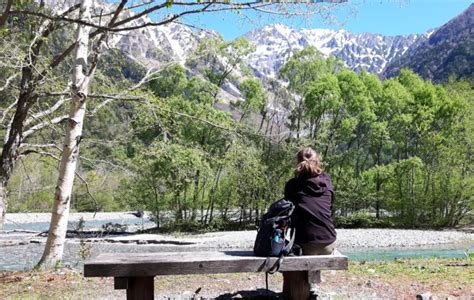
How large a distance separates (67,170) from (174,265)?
13.3 feet

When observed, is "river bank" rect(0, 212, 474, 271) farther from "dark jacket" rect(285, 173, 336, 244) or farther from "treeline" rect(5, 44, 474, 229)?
"dark jacket" rect(285, 173, 336, 244)

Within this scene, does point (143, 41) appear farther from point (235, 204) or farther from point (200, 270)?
point (235, 204)

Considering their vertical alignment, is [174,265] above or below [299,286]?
above

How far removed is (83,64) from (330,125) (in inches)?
1210

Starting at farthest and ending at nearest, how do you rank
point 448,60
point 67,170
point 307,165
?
point 448,60 → point 67,170 → point 307,165

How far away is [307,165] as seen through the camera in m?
4.54

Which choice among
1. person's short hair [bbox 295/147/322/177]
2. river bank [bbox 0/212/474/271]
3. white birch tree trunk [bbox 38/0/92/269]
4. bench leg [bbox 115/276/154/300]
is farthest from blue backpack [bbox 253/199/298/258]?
river bank [bbox 0/212/474/271]

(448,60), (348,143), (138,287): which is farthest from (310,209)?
(448,60)

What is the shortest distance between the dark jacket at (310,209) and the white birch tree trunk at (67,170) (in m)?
4.24

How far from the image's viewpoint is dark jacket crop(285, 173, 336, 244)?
4547mm

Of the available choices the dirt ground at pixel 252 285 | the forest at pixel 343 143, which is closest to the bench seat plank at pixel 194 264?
the dirt ground at pixel 252 285

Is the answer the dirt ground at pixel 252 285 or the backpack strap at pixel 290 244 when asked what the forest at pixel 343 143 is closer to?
the dirt ground at pixel 252 285

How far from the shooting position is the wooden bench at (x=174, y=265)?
162 inches

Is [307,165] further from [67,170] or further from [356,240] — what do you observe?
[356,240]
